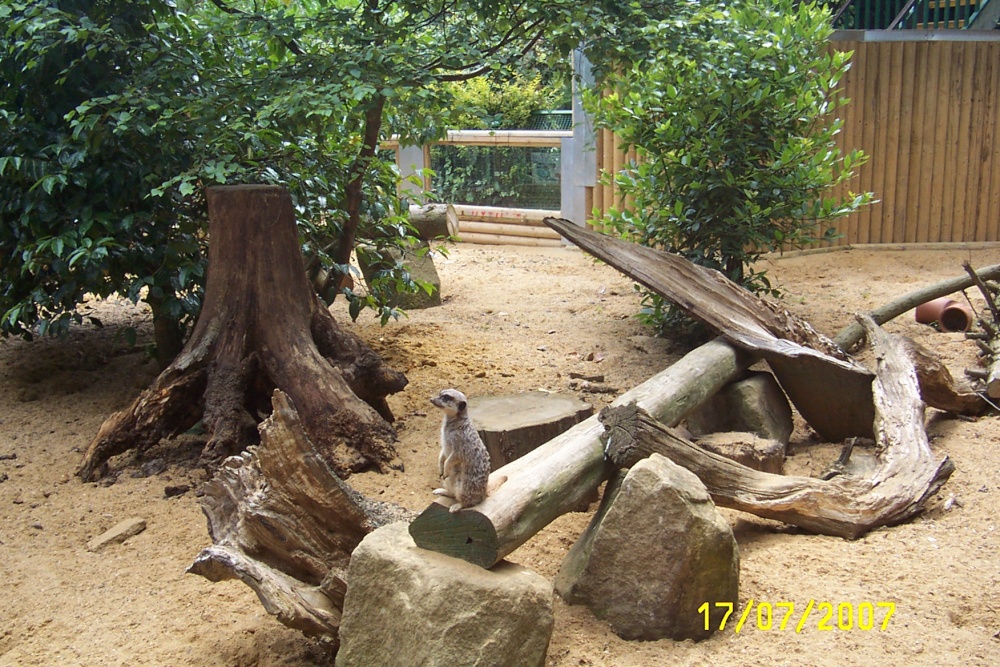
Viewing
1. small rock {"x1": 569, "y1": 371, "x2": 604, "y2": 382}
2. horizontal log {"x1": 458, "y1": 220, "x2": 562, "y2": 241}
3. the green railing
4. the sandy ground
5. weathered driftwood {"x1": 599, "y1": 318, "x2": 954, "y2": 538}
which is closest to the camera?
the sandy ground

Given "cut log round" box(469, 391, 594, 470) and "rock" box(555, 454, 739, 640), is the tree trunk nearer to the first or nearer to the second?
"cut log round" box(469, 391, 594, 470)

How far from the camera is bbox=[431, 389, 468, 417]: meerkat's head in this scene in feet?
9.61

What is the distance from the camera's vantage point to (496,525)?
2.81m

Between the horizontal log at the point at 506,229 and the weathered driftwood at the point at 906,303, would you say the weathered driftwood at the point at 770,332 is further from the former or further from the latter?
the horizontal log at the point at 506,229

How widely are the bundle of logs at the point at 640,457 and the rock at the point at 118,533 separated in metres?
0.60

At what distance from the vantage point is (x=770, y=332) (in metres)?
5.16

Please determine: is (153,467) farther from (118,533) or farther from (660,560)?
(660,560)

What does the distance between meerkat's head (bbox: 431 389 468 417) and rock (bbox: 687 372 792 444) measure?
91.7 inches

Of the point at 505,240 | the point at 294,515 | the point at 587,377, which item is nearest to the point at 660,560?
the point at 294,515

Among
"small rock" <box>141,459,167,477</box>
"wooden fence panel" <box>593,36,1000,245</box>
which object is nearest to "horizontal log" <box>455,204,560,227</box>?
"wooden fence panel" <box>593,36,1000,245</box>

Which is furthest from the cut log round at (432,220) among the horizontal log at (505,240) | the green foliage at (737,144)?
the horizontal log at (505,240)

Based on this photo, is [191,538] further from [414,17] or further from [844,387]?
[844,387]

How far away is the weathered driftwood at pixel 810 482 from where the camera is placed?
3.58 metres

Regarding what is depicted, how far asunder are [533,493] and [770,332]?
2.61m
